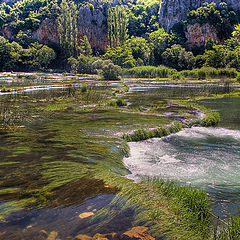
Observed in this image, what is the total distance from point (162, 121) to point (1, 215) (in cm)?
1205

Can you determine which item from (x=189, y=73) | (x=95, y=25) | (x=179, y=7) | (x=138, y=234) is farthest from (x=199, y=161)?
(x=95, y=25)

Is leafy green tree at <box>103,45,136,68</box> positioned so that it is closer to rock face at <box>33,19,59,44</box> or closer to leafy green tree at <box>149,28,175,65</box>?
leafy green tree at <box>149,28,175,65</box>

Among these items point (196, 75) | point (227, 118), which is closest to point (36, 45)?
point (196, 75)

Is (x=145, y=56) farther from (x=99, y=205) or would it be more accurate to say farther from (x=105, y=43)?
(x=99, y=205)

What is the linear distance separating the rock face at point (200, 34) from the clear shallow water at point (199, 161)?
91.8 meters

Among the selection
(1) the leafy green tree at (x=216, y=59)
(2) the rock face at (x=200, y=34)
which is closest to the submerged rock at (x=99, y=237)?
(1) the leafy green tree at (x=216, y=59)

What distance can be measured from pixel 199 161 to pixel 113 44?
117 metres

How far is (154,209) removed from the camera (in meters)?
4.94

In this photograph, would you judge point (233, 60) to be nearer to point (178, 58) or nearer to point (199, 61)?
point (199, 61)

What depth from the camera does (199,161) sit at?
9219mm

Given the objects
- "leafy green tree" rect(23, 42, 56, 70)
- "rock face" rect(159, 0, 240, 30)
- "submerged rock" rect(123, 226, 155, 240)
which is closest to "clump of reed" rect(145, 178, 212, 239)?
"submerged rock" rect(123, 226, 155, 240)

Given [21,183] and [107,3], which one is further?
[107,3]

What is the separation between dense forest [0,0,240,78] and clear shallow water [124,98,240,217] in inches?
1946

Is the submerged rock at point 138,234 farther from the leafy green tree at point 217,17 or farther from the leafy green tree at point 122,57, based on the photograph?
the leafy green tree at point 217,17
